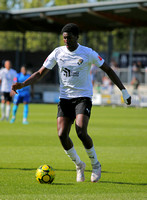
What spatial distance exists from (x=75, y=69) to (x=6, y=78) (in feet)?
47.8

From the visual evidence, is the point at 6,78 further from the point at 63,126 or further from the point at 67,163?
the point at 63,126

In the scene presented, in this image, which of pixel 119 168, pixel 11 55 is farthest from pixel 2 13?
pixel 119 168

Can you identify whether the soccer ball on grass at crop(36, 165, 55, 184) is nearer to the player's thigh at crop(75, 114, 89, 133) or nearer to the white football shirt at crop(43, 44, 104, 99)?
the player's thigh at crop(75, 114, 89, 133)

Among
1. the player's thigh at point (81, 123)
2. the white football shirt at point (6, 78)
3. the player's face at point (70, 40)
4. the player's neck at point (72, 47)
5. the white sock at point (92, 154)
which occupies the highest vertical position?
the player's face at point (70, 40)

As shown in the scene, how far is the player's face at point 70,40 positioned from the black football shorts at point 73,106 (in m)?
0.85

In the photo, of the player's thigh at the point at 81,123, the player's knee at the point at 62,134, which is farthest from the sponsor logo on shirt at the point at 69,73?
the player's knee at the point at 62,134

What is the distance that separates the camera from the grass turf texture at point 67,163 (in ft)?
23.0

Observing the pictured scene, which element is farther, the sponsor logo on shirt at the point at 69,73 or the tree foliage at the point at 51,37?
the tree foliage at the point at 51,37

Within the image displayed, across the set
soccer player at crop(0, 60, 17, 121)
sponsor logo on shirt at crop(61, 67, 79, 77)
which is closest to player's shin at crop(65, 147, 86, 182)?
sponsor logo on shirt at crop(61, 67, 79, 77)

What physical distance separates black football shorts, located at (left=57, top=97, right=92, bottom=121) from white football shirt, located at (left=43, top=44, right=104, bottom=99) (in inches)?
2.8

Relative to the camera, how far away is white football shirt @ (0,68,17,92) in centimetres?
2199

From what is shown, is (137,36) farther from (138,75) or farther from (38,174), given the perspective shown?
(38,174)

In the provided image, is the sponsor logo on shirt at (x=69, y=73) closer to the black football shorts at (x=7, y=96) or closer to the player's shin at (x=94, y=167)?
the player's shin at (x=94, y=167)

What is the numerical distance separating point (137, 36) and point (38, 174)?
6260 cm
